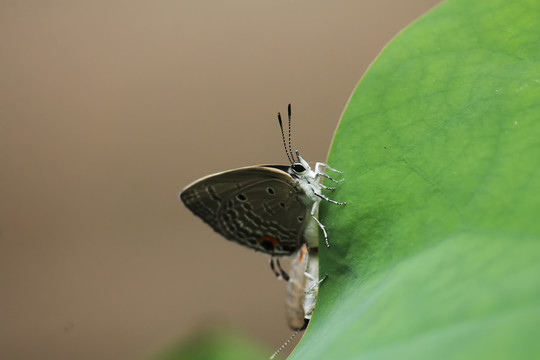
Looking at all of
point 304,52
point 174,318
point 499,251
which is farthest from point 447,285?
point 174,318

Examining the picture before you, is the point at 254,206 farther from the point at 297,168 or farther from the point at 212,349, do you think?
the point at 212,349

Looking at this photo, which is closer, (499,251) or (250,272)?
(499,251)

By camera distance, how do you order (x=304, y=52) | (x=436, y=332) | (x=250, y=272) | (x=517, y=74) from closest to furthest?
(x=436, y=332), (x=517, y=74), (x=304, y=52), (x=250, y=272)

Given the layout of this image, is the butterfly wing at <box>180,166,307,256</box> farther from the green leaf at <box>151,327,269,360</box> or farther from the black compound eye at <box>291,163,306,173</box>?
the green leaf at <box>151,327,269,360</box>

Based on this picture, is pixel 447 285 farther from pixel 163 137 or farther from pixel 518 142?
pixel 163 137

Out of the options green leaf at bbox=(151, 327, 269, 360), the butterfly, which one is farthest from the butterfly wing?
green leaf at bbox=(151, 327, 269, 360)

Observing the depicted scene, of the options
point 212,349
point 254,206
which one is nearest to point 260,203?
point 254,206

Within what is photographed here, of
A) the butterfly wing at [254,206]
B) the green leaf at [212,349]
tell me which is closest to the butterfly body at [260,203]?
the butterfly wing at [254,206]

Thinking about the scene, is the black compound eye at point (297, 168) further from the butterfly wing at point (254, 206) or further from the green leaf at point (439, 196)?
the green leaf at point (439, 196)

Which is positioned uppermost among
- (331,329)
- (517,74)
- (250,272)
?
(517,74)
